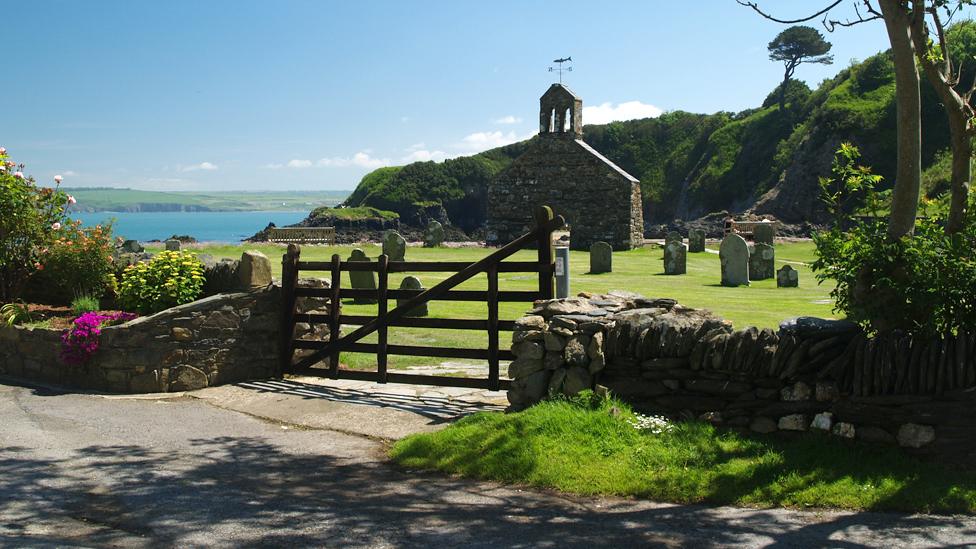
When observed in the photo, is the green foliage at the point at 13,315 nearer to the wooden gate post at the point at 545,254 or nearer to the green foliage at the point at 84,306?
the green foliage at the point at 84,306

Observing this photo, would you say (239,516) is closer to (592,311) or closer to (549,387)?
(549,387)

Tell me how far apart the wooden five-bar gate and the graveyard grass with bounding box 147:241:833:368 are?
37.6 inches

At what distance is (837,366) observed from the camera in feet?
22.7

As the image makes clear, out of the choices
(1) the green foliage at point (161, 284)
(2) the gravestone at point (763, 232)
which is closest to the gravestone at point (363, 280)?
(1) the green foliage at point (161, 284)

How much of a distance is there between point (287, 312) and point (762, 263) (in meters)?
16.7

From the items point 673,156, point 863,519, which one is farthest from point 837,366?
point 673,156

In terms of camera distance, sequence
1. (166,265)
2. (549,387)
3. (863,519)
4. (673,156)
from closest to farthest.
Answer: (863,519) < (549,387) < (166,265) < (673,156)

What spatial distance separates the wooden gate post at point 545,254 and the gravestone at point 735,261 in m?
13.5

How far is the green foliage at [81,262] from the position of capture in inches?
508

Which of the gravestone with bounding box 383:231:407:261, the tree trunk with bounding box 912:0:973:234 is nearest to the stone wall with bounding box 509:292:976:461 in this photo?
the tree trunk with bounding box 912:0:973:234

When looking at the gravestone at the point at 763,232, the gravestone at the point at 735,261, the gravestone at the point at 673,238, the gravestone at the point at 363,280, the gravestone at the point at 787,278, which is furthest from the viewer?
the gravestone at the point at 763,232

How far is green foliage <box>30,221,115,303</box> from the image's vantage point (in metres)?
12.9

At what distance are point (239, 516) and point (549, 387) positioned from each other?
352cm

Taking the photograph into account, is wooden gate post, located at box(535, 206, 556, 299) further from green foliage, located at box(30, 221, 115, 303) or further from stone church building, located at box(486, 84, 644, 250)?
stone church building, located at box(486, 84, 644, 250)
